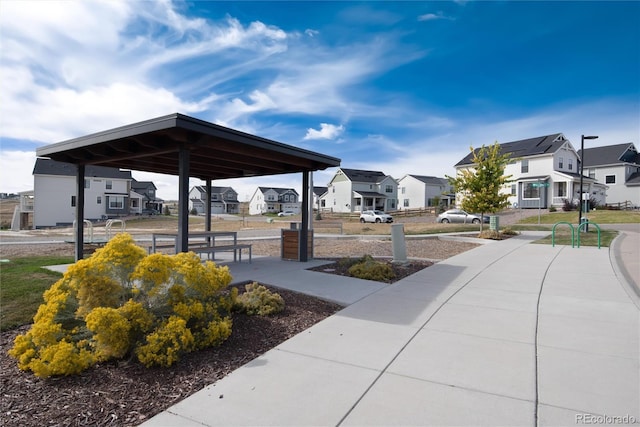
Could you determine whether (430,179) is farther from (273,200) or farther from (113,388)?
(113,388)

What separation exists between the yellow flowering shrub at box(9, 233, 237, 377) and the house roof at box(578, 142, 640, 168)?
2238 inches

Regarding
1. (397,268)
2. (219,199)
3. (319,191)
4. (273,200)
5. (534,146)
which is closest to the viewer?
(397,268)

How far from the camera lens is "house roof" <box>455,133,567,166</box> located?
4062 centimetres

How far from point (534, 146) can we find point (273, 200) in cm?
5735

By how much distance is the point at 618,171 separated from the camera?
1811 inches

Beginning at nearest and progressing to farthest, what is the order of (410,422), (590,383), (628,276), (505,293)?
(410,422)
(590,383)
(505,293)
(628,276)

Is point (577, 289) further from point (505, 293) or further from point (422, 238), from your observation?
point (422, 238)

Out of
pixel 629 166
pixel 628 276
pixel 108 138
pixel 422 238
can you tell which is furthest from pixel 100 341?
pixel 629 166

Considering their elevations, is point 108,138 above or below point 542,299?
above

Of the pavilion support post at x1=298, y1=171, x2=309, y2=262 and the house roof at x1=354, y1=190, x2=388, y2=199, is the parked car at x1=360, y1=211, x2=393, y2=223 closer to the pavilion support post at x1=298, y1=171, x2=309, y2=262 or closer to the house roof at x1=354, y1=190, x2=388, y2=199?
the house roof at x1=354, y1=190, x2=388, y2=199

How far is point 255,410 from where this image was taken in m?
2.87

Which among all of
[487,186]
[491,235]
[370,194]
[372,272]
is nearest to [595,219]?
[487,186]

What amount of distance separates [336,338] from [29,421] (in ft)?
9.53

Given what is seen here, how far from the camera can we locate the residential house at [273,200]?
86.9 m
